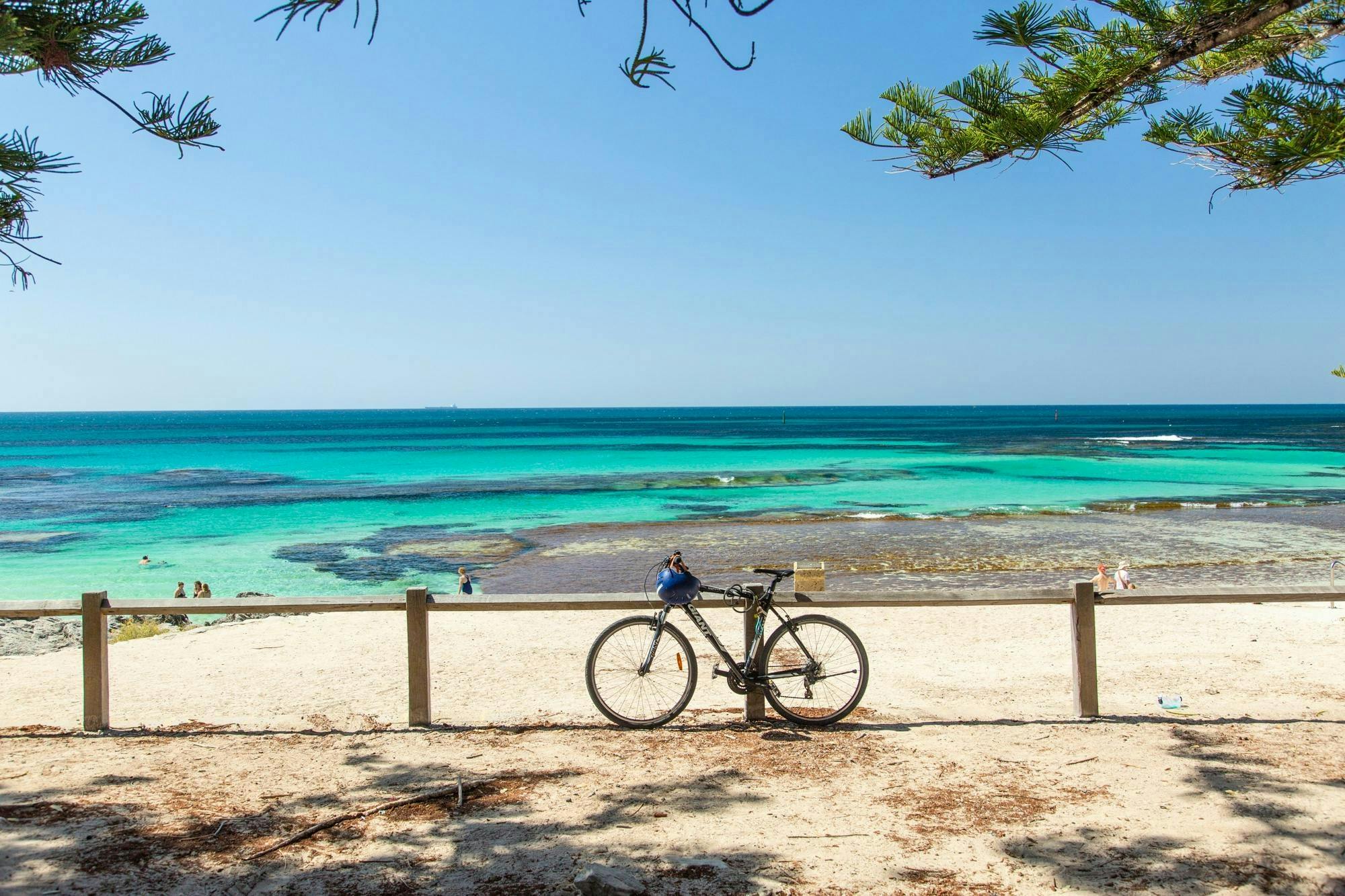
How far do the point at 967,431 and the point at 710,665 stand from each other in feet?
319

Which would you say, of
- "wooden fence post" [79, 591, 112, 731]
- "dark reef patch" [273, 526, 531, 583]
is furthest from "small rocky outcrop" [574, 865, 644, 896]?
"dark reef patch" [273, 526, 531, 583]

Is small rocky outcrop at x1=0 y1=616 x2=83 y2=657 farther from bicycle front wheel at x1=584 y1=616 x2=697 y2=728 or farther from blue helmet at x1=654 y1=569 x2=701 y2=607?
blue helmet at x1=654 y1=569 x2=701 y2=607

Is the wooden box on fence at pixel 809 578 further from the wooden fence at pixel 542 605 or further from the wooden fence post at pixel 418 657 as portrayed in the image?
the wooden fence post at pixel 418 657

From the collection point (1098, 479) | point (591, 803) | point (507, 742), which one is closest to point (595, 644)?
point (507, 742)

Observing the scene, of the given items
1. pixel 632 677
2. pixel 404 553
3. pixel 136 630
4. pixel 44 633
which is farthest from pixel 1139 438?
pixel 632 677

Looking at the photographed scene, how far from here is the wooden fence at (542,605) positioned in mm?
5426

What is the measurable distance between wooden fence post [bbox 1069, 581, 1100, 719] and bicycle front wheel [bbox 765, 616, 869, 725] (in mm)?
1346

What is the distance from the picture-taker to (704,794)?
443 centimetres

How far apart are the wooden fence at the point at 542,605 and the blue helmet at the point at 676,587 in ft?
0.60

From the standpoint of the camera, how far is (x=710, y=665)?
28.7 ft

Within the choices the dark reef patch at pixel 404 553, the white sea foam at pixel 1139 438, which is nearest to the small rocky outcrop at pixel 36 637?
the dark reef patch at pixel 404 553

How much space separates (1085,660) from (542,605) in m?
3.44

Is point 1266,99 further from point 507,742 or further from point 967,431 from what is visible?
point 967,431

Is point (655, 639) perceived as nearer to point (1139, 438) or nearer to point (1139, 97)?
point (1139, 97)
